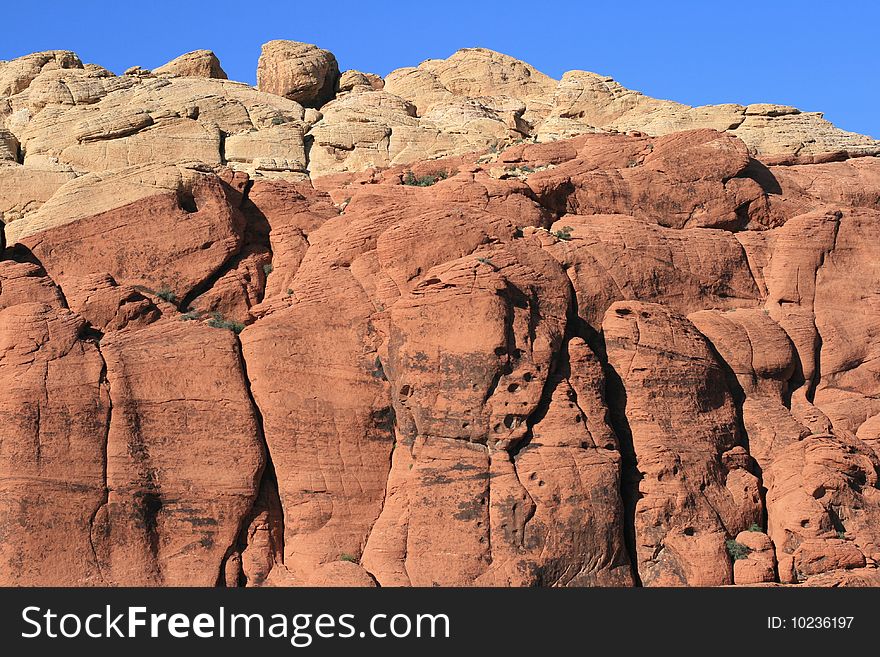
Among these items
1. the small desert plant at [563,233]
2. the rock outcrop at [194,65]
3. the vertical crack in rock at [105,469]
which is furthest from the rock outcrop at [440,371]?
the rock outcrop at [194,65]

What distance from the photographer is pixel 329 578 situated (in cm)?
3275

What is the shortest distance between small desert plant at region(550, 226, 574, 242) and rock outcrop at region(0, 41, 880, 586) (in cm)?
17

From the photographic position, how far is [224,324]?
3741cm

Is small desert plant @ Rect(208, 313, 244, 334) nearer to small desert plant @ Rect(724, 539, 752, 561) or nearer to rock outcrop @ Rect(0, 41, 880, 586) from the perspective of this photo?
rock outcrop @ Rect(0, 41, 880, 586)

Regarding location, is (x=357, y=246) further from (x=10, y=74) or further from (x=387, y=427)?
(x=10, y=74)

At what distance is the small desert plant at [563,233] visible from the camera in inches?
1576

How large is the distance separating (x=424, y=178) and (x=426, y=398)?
12.7 metres

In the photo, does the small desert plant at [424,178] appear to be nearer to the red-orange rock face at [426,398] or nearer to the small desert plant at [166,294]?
the red-orange rock face at [426,398]

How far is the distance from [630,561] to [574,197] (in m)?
13.3

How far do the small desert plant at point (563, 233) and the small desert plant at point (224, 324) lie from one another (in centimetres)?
982

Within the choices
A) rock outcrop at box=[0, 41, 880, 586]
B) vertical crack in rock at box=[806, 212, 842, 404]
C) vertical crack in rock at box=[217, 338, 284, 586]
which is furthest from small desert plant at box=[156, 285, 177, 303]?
vertical crack in rock at box=[806, 212, 842, 404]

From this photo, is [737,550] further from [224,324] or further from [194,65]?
[194,65]

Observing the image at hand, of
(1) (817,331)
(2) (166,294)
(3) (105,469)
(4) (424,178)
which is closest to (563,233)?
(4) (424,178)

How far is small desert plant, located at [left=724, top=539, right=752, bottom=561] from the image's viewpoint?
34.8 meters
